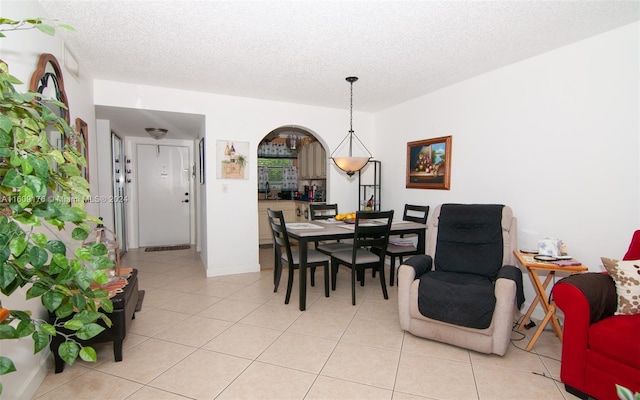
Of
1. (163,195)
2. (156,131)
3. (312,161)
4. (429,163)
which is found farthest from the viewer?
(312,161)

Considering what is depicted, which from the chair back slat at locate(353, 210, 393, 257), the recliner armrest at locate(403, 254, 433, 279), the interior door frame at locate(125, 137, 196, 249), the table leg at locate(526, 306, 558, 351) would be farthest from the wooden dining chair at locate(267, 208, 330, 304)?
the interior door frame at locate(125, 137, 196, 249)

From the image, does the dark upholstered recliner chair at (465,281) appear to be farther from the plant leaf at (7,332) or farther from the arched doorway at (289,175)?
the arched doorway at (289,175)

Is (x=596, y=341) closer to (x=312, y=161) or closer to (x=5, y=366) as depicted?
(x=5, y=366)

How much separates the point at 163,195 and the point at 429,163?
4.71 metres

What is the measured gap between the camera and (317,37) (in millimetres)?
2516

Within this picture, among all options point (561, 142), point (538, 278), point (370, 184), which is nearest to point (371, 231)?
point (538, 278)

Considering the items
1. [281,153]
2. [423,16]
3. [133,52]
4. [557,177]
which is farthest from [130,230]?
[557,177]

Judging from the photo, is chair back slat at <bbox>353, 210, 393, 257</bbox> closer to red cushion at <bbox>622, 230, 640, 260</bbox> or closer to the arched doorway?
red cushion at <bbox>622, 230, 640, 260</bbox>

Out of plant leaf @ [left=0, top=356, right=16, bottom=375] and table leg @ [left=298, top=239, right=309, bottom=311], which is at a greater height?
plant leaf @ [left=0, top=356, right=16, bottom=375]

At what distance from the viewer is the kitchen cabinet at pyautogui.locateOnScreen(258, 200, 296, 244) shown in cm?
627

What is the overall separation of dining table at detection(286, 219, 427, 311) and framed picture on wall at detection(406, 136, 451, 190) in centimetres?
57

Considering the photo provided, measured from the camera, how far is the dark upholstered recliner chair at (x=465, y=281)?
219cm

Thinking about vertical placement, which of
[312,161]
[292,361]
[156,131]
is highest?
[156,131]

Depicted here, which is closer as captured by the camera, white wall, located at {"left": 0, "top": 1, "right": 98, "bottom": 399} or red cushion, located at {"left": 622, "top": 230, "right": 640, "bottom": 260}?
white wall, located at {"left": 0, "top": 1, "right": 98, "bottom": 399}
